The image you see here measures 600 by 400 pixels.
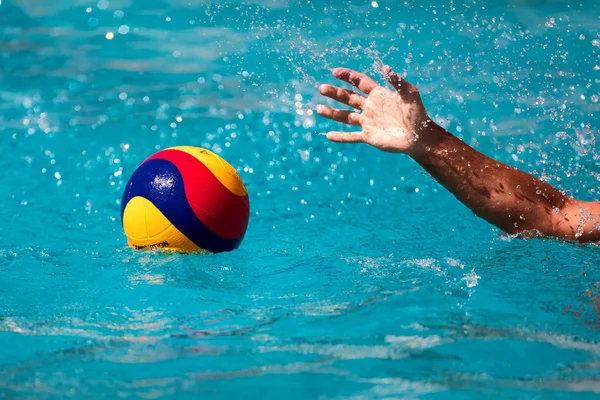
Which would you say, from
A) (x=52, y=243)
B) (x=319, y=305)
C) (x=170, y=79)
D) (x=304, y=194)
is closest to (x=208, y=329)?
(x=319, y=305)

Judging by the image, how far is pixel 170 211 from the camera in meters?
2.96

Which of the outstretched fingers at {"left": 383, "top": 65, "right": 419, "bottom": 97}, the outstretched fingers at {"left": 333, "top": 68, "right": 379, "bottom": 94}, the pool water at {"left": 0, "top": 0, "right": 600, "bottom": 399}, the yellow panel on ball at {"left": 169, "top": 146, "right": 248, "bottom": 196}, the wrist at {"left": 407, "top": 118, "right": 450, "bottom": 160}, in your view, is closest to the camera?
the pool water at {"left": 0, "top": 0, "right": 600, "bottom": 399}

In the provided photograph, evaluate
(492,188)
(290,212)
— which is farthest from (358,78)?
(290,212)

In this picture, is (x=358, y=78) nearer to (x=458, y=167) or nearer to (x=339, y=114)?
(x=339, y=114)

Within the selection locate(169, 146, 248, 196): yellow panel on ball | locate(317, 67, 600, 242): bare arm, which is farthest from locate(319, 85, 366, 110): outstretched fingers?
locate(169, 146, 248, 196): yellow panel on ball

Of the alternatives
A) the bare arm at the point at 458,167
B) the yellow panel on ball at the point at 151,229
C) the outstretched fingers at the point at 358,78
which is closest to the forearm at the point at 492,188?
the bare arm at the point at 458,167

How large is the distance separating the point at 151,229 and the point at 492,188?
4.35 feet

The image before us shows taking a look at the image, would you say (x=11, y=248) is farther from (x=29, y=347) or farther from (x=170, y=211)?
(x=29, y=347)

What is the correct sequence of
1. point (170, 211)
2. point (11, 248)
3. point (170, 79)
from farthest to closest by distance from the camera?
point (170, 79) → point (11, 248) → point (170, 211)

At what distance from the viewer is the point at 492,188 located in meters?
2.68

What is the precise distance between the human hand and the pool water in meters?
0.55

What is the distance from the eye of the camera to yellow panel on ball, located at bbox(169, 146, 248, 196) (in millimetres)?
3070

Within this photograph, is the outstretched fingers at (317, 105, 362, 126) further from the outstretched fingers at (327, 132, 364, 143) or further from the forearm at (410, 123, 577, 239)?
the forearm at (410, 123, 577, 239)

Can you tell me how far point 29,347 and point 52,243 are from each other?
1.63 metres
